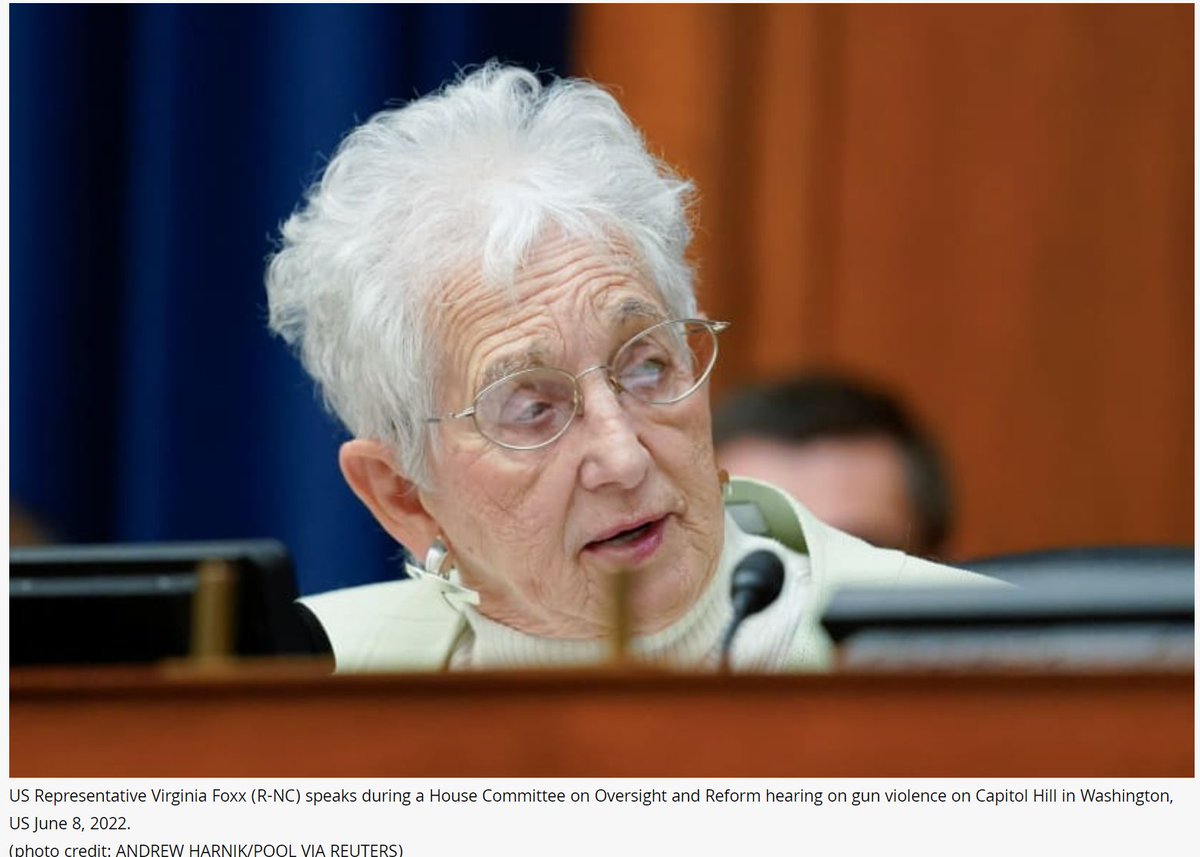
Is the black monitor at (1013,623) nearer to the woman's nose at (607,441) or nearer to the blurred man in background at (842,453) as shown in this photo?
the woman's nose at (607,441)

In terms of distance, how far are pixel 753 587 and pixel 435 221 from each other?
0.45 meters

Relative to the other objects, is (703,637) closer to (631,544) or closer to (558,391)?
(631,544)

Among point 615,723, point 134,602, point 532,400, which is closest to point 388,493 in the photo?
point 532,400

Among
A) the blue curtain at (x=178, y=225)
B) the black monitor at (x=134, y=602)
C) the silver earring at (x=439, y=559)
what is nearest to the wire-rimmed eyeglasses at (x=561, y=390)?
the silver earring at (x=439, y=559)

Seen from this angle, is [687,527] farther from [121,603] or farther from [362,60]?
[362,60]

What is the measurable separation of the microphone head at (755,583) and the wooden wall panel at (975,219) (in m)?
1.55

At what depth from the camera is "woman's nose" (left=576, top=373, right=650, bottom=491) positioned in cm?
154

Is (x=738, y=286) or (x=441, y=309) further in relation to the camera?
(x=738, y=286)

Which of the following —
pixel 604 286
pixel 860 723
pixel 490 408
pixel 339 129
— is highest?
pixel 339 129

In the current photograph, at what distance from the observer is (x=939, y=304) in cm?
307

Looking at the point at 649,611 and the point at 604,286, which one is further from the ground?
the point at 604,286

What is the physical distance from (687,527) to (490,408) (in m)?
0.20

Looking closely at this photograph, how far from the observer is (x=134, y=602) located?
1.25 meters
